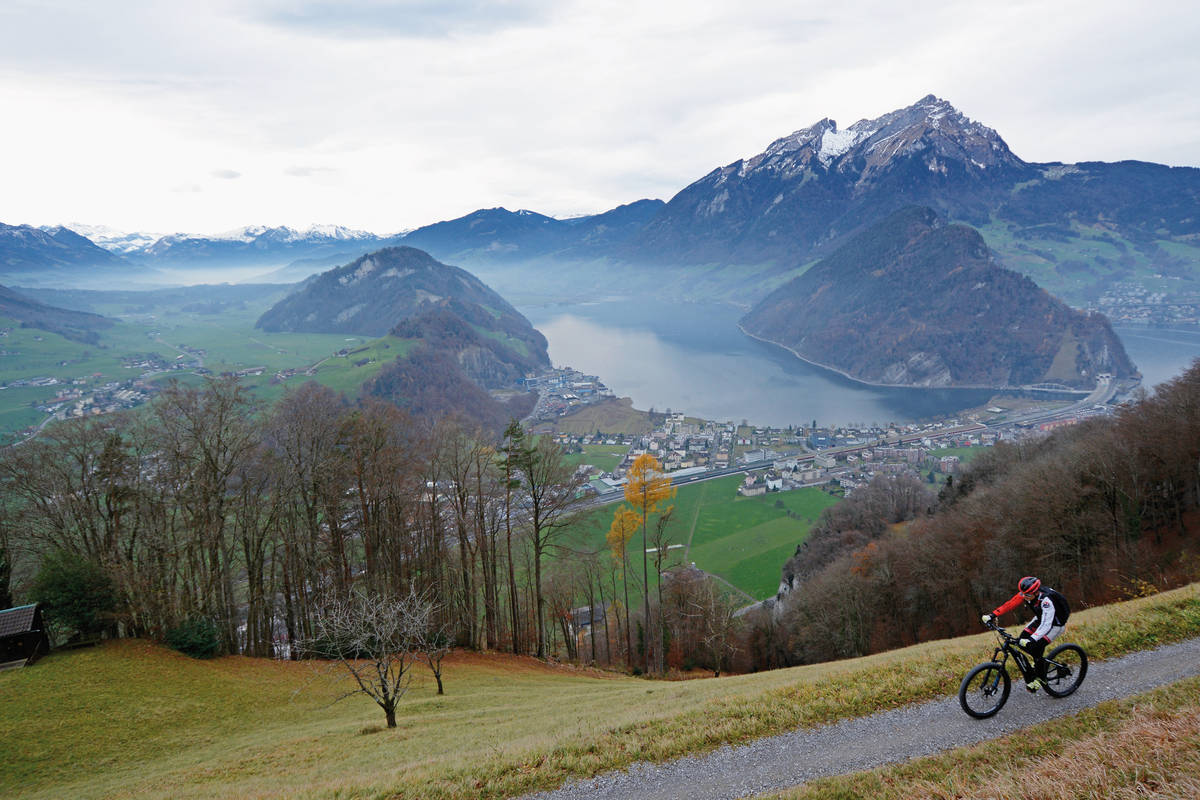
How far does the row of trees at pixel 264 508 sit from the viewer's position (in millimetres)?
18719

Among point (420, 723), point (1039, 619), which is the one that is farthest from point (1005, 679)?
point (420, 723)

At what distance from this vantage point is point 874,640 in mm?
26797

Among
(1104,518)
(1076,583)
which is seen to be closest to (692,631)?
(1076,583)

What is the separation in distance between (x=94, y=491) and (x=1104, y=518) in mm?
39481

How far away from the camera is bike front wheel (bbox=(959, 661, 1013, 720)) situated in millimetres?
8023

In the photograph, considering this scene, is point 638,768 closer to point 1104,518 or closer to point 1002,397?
point 1104,518

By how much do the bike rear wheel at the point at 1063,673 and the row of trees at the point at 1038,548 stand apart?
47.4ft

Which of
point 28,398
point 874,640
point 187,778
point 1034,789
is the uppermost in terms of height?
point 28,398

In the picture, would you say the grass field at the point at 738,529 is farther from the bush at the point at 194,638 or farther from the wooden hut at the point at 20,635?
the wooden hut at the point at 20,635

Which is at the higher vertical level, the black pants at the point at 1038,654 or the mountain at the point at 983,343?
the mountain at the point at 983,343

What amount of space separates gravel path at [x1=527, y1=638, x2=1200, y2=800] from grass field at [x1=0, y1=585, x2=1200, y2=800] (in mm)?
321

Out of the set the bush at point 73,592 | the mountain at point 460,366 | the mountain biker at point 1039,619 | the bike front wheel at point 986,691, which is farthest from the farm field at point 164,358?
the mountain biker at point 1039,619

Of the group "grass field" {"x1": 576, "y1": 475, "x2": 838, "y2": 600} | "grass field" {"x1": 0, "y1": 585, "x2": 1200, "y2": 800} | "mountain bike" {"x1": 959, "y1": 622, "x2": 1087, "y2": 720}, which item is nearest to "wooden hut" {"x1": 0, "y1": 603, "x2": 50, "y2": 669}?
"grass field" {"x1": 0, "y1": 585, "x2": 1200, "y2": 800}

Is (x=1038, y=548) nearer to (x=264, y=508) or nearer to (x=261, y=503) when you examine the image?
(x=261, y=503)
